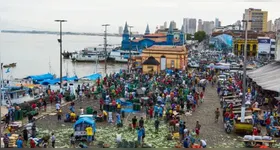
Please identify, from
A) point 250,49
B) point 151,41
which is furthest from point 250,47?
point 151,41

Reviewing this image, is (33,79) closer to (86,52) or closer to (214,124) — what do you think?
(214,124)

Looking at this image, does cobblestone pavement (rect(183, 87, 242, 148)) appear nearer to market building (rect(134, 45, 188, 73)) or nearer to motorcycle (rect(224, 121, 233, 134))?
motorcycle (rect(224, 121, 233, 134))

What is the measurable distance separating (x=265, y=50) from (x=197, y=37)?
276 ft

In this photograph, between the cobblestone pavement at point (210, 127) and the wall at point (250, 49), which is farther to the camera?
the wall at point (250, 49)

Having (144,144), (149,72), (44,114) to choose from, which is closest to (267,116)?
(144,144)

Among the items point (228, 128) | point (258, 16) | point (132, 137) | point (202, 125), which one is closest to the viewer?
point (132, 137)

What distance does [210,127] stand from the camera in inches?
624

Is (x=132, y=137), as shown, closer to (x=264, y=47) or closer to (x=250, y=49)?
(x=264, y=47)

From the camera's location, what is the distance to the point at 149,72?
37.8 meters

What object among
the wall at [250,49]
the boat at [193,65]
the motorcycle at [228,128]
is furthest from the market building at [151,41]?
the motorcycle at [228,128]

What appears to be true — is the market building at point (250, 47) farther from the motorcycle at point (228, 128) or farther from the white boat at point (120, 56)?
the motorcycle at point (228, 128)

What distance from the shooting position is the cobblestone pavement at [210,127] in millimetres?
13508

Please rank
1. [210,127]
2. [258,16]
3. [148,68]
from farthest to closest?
[258,16], [148,68], [210,127]

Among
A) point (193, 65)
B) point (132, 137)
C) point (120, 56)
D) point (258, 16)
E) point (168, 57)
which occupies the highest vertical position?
point (258, 16)
